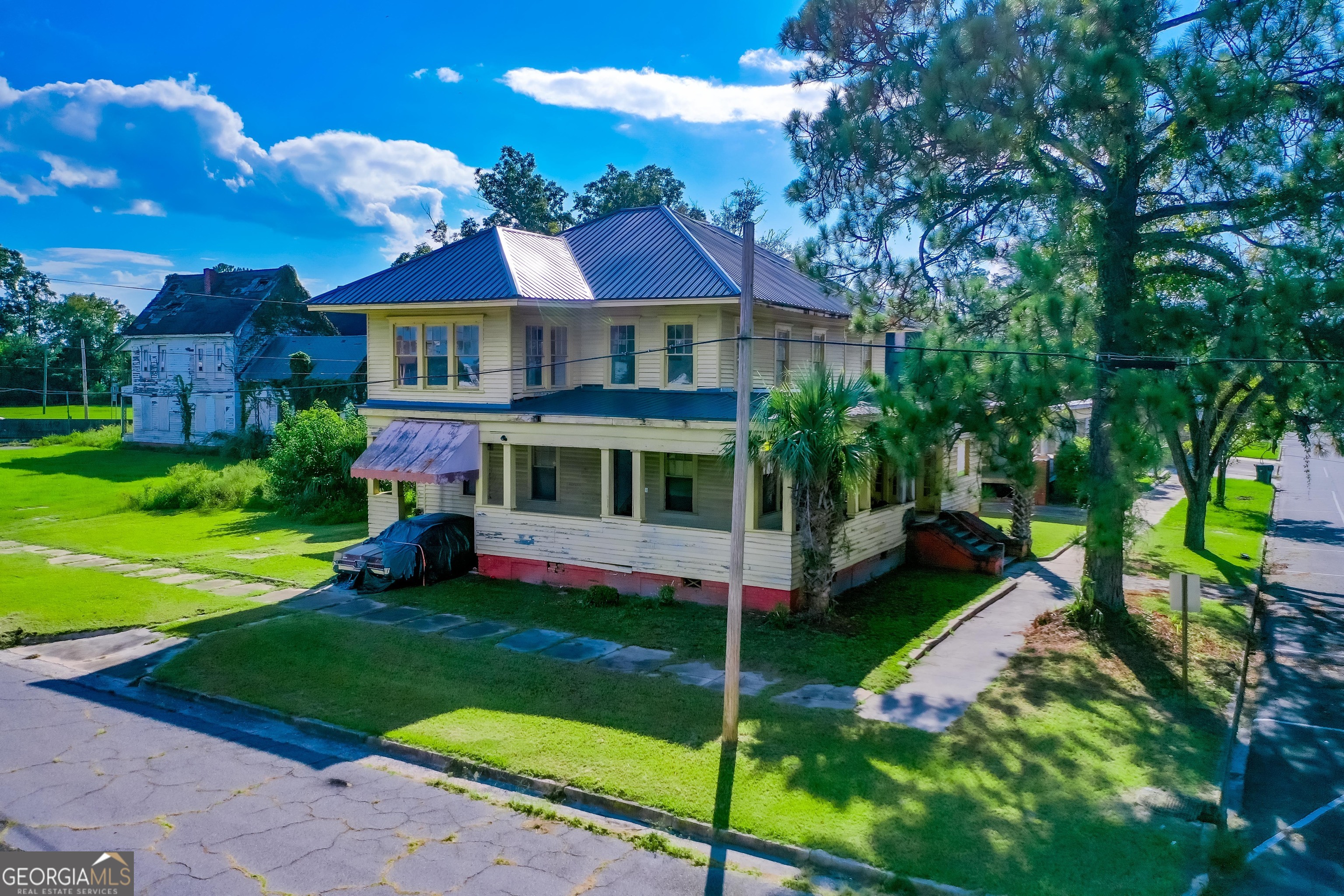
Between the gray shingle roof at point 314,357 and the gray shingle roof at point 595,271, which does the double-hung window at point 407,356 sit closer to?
the gray shingle roof at point 595,271

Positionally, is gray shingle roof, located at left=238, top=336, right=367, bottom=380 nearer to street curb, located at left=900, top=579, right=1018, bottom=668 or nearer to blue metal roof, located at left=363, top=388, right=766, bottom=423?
blue metal roof, located at left=363, top=388, right=766, bottom=423

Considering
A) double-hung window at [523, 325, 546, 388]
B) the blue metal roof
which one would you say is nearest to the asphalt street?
the blue metal roof

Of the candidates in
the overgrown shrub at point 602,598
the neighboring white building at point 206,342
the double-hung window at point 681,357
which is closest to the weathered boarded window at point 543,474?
the double-hung window at point 681,357

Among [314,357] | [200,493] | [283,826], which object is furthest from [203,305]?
[283,826]

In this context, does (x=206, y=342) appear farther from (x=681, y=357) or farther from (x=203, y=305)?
(x=681, y=357)

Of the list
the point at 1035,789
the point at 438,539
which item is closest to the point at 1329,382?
the point at 1035,789

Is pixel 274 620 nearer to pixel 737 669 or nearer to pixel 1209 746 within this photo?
pixel 737 669
